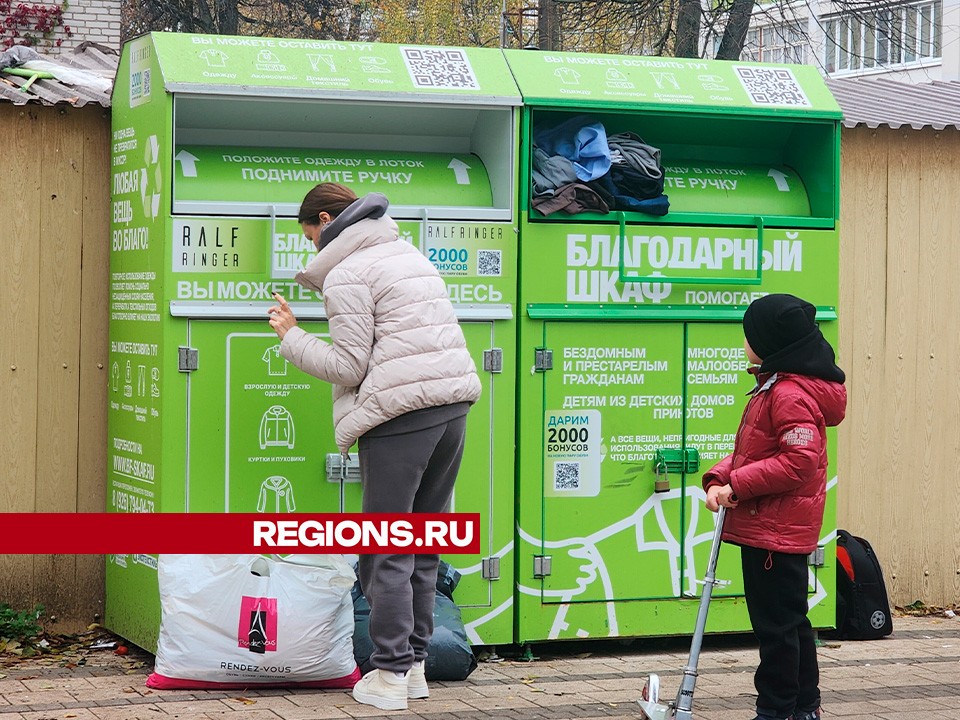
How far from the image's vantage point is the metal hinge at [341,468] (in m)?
5.52

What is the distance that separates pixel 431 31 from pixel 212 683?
23.4 m

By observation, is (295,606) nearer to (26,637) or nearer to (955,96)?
(26,637)

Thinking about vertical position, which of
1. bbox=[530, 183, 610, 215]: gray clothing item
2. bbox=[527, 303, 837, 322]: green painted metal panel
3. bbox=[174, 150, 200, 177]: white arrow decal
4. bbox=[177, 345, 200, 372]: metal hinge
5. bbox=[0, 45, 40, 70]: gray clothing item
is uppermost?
bbox=[0, 45, 40, 70]: gray clothing item

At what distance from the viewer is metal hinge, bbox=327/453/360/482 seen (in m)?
5.52

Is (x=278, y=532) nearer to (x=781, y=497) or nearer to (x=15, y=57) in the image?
(x=781, y=497)

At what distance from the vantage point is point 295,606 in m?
5.12

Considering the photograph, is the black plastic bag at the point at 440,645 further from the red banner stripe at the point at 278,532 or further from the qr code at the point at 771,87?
the qr code at the point at 771,87

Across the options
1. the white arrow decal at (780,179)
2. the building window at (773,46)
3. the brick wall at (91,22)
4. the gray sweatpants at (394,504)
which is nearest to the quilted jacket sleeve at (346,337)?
the gray sweatpants at (394,504)

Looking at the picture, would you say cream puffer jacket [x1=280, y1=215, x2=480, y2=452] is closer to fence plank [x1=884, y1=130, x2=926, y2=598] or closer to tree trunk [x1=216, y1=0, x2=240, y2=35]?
fence plank [x1=884, y1=130, x2=926, y2=598]

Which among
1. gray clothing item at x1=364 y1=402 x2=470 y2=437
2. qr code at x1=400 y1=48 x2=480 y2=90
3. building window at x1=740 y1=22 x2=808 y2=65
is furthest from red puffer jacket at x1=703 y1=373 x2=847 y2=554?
building window at x1=740 y1=22 x2=808 y2=65

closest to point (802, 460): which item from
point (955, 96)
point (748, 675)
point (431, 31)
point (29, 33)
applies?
Result: point (748, 675)

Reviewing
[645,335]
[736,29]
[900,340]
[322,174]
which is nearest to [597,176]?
[645,335]

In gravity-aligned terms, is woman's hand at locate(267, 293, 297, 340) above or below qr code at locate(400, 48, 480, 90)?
below

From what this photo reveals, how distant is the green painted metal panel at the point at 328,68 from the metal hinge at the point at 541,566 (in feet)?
5.97
